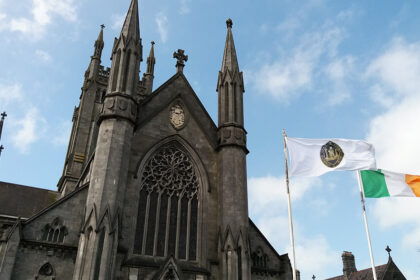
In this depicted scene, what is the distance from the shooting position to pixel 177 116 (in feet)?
77.6

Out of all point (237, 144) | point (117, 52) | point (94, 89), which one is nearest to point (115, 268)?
point (237, 144)

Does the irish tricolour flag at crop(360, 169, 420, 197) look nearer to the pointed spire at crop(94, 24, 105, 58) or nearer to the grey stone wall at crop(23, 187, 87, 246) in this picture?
the grey stone wall at crop(23, 187, 87, 246)

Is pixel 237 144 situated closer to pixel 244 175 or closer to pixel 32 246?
pixel 244 175

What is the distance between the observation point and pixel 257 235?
22.6 meters

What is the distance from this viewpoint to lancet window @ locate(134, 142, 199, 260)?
20031 mm

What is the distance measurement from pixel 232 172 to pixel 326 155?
5.92m

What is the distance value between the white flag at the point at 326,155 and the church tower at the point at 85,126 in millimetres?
24753

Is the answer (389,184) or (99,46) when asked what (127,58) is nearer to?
(389,184)

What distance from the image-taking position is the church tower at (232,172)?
20.0 m

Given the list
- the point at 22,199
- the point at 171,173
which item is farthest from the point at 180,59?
the point at 22,199

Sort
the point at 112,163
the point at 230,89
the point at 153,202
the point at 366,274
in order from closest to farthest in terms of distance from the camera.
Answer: the point at 112,163 → the point at 153,202 → the point at 230,89 → the point at 366,274

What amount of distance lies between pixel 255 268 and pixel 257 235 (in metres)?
1.84

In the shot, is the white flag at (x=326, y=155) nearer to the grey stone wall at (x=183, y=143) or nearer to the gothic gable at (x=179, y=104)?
the grey stone wall at (x=183, y=143)

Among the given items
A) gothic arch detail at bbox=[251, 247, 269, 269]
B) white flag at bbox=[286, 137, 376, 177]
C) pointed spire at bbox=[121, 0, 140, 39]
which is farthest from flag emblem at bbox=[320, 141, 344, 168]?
pointed spire at bbox=[121, 0, 140, 39]
